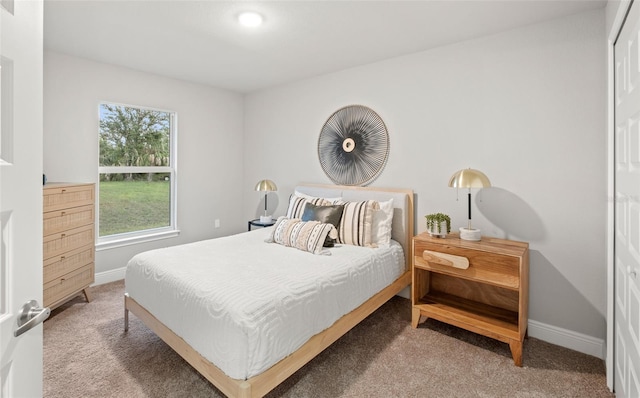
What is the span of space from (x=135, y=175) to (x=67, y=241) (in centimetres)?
130

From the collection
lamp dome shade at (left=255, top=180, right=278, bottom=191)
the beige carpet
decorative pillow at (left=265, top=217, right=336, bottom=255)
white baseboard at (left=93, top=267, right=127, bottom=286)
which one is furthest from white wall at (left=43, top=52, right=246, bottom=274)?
decorative pillow at (left=265, top=217, right=336, bottom=255)

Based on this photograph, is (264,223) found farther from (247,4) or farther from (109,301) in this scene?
(247,4)

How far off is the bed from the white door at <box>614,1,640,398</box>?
56.9 inches

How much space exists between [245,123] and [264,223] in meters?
1.72

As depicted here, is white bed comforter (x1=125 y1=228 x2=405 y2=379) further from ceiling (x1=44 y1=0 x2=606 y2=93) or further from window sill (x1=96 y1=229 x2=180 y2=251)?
ceiling (x1=44 y1=0 x2=606 y2=93)

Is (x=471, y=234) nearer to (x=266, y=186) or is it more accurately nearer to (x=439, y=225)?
(x=439, y=225)

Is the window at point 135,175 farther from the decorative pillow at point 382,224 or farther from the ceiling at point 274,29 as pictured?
the decorative pillow at point 382,224

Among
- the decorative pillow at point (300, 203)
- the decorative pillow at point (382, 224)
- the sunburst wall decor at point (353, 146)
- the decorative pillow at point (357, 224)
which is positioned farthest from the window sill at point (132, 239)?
the decorative pillow at point (382, 224)

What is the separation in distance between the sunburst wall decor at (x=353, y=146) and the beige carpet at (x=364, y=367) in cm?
159

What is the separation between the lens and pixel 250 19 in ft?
8.01

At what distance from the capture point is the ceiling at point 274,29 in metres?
2.26

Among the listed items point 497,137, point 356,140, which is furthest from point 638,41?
point 356,140

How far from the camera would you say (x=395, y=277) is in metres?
2.89

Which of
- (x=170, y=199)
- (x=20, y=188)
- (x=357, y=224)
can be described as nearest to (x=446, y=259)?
(x=357, y=224)
